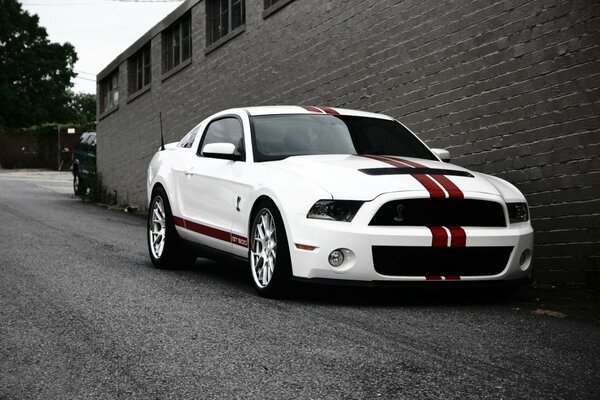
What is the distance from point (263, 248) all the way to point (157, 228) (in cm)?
253

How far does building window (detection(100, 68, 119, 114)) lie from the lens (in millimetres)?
27094

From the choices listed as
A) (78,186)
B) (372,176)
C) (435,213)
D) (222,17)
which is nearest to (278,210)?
(372,176)

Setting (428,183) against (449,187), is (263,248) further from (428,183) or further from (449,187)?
(449,187)

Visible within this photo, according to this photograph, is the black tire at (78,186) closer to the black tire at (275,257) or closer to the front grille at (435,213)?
the black tire at (275,257)

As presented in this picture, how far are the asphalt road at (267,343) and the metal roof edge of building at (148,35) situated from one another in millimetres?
13016

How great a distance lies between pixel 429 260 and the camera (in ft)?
22.3

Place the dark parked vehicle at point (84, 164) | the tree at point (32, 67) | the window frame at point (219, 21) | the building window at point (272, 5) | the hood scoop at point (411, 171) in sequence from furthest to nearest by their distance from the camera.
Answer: the tree at point (32, 67) < the dark parked vehicle at point (84, 164) < the window frame at point (219, 21) < the building window at point (272, 5) < the hood scoop at point (411, 171)

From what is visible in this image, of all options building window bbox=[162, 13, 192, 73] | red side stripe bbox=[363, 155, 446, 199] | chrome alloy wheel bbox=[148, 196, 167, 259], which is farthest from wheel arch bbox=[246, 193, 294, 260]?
building window bbox=[162, 13, 192, 73]

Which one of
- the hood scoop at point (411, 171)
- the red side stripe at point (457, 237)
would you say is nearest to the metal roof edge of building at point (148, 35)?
the hood scoop at point (411, 171)

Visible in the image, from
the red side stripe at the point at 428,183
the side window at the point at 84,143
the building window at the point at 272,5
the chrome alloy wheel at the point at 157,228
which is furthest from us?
the side window at the point at 84,143

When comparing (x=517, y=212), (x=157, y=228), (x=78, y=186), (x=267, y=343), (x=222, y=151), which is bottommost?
(x=78, y=186)

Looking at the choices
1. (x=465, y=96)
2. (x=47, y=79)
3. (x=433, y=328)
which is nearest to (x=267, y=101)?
(x=465, y=96)

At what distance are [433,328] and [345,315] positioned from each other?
2.37 feet

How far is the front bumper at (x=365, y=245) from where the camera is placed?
264 inches
